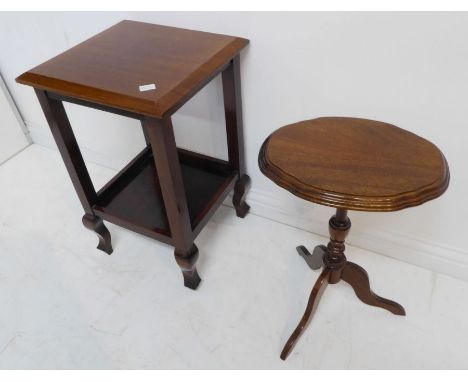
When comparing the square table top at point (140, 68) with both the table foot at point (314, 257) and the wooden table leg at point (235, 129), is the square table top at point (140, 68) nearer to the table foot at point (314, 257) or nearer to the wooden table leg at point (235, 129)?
the wooden table leg at point (235, 129)

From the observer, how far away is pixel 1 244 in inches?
62.6

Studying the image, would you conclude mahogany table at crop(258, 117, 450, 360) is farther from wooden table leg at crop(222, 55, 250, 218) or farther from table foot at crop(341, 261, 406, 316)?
wooden table leg at crop(222, 55, 250, 218)

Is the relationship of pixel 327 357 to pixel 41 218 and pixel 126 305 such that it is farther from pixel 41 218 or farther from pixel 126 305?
pixel 41 218

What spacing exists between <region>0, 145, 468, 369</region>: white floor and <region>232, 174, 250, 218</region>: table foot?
4 cm

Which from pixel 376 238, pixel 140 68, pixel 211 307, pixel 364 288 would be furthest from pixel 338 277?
pixel 140 68

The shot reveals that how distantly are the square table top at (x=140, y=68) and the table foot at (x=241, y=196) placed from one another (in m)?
0.52

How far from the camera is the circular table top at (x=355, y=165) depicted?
78cm

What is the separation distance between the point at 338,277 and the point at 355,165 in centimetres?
47

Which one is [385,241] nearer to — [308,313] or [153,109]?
[308,313]

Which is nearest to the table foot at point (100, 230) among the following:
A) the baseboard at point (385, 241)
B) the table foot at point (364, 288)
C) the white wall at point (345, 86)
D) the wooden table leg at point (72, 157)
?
the wooden table leg at point (72, 157)

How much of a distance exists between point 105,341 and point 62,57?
0.88 meters

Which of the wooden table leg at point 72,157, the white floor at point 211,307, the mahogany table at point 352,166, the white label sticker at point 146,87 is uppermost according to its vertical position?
the white label sticker at point 146,87

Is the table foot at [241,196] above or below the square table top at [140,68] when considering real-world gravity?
below
